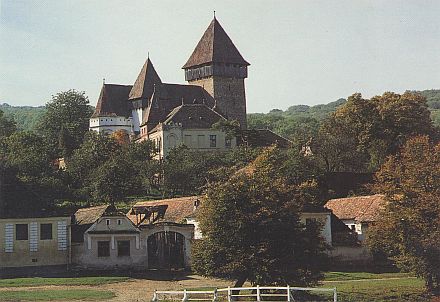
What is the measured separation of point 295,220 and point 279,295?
5259 millimetres

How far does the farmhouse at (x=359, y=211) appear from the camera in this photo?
148 feet

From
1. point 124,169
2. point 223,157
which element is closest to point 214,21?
point 223,157

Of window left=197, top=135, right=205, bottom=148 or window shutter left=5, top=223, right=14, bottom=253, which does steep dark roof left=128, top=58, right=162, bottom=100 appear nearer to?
window left=197, top=135, right=205, bottom=148

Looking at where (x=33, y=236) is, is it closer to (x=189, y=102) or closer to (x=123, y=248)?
(x=123, y=248)

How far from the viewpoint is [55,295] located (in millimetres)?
29234

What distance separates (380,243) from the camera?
36312 mm

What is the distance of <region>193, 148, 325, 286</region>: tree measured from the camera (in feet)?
96.6

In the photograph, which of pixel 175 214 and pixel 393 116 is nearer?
pixel 175 214

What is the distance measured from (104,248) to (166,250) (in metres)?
3.26

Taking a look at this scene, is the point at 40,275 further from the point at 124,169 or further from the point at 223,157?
the point at 223,157

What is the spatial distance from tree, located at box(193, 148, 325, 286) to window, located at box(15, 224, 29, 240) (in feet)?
43.2

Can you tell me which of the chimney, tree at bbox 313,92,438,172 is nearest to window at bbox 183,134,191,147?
tree at bbox 313,92,438,172

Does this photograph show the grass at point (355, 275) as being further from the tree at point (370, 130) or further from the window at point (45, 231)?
the tree at point (370, 130)

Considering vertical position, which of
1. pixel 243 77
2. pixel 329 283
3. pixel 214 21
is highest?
pixel 214 21
